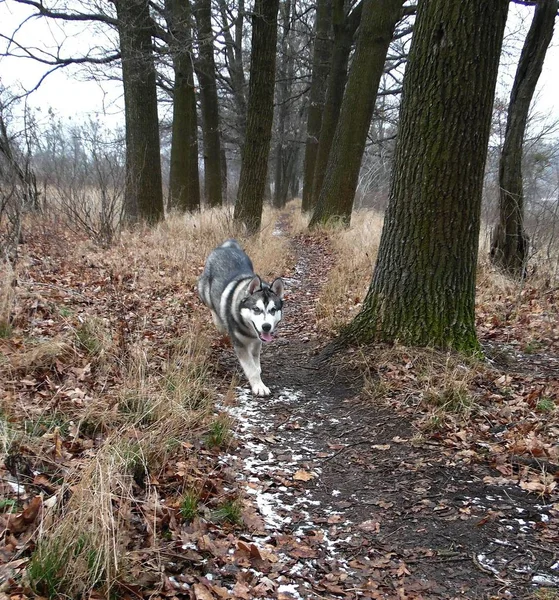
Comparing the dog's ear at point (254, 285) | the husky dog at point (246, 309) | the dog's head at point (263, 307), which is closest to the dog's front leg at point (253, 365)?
the husky dog at point (246, 309)

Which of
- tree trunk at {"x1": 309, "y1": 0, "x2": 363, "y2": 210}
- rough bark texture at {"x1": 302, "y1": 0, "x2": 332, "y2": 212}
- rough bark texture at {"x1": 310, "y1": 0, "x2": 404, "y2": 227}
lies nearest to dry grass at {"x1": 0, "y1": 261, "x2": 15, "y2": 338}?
rough bark texture at {"x1": 310, "y1": 0, "x2": 404, "y2": 227}

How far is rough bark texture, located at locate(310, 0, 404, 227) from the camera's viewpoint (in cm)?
1084

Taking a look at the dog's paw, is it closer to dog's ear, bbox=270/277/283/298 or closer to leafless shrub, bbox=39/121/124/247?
dog's ear, bbox=270/277/283/298

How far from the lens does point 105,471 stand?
2.67 m

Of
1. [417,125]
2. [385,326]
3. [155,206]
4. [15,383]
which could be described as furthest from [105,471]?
[155,206]

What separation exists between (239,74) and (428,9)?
665 inches

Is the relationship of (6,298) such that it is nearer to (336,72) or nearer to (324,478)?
(324,478)

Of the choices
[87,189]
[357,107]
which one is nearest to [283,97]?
[357,107]

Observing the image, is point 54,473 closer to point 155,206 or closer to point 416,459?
point 416,459

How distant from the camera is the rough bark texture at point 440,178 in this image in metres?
4.32

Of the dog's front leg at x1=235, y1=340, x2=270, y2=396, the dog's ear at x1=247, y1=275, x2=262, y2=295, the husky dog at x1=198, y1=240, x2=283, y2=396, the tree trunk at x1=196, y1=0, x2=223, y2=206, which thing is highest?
the tree trunk at x1=196, y1=0, x2=223, y2=206

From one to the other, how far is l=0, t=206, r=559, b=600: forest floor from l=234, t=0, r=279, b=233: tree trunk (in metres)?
6.32

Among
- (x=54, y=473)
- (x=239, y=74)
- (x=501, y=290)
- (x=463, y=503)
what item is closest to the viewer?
(x=54, y=473)

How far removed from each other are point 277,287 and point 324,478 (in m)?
2.35
